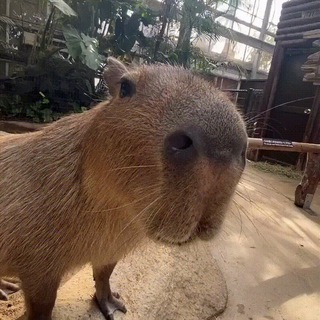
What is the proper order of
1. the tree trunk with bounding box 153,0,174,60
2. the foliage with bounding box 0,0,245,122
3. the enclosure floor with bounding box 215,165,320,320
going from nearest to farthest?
1. the enclosure floor with bounding box 215,165,320,320
2. the foliage with bounding box 0,0,245,122
3. the tree trunk with bounding box 153,0,174,60

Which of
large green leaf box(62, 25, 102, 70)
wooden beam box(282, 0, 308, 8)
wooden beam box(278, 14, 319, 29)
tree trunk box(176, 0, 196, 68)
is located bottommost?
large green leaf box(62, 25, 102, 70)

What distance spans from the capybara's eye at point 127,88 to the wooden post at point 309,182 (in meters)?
4.29

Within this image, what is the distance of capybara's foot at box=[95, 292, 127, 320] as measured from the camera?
1835 mm

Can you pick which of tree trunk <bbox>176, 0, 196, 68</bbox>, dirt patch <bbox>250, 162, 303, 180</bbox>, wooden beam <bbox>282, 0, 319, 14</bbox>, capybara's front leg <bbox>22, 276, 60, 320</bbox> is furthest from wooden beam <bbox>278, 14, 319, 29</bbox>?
capybara's front leg <bbox>22, 276, 60, 320</bbox>

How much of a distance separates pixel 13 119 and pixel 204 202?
6629mm

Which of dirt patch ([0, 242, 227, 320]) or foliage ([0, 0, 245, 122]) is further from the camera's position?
foliage ([0, 0, 245, 122])

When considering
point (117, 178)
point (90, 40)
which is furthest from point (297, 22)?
point (117, 178)

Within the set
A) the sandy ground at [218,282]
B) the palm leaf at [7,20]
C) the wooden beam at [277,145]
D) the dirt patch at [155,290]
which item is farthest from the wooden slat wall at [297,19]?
the dirt patch at [155,290]

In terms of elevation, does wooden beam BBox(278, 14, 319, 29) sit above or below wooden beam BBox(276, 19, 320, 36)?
above

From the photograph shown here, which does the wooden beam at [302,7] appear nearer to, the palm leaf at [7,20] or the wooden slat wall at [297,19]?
the wooden slat wall at [297,19]

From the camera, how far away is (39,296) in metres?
1.48

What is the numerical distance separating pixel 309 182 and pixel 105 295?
3.97 m

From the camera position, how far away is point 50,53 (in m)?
7.04

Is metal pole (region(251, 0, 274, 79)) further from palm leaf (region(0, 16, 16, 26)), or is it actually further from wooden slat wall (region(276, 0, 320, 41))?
palm leaf (region(0, 16, 16, 26))
